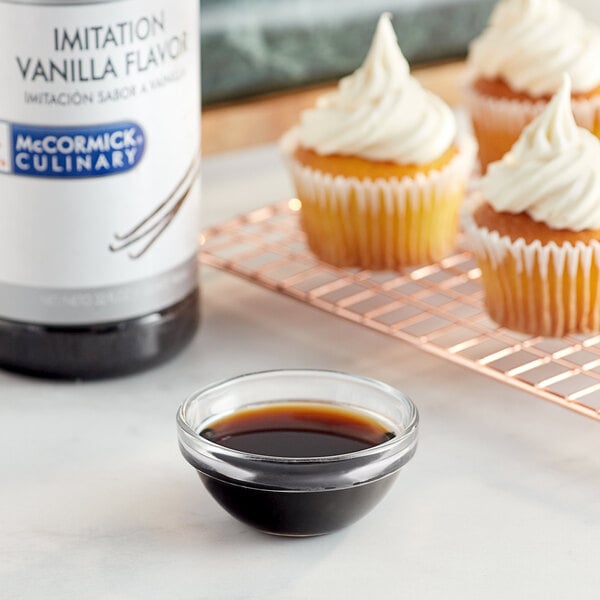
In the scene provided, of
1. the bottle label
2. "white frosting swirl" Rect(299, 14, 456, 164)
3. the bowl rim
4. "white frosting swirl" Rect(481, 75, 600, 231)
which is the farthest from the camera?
"white frosting swirl" Rect(299, 14, 456, 164)

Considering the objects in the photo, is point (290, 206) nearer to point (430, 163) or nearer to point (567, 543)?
point (430, 163)

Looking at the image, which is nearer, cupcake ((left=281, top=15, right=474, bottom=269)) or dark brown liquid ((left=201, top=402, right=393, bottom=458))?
dark brown liquid ((left=201, top=402, right=393, bottom=458))

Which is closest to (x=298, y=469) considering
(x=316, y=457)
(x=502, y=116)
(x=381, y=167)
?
(x=316, y=457)

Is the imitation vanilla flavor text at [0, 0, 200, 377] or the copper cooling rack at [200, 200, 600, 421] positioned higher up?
the imitation vanilla flavor text at [0, 0, 200, 377]

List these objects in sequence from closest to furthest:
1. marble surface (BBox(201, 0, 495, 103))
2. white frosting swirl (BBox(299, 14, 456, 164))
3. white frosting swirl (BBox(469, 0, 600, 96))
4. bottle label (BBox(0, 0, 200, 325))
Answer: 1. bottle label (BBox(0, 0, 200, 325))
2. white frosting swirl (BBox(299, 14, 456, 164))
3. white frosting swirl (BBox(469, 0, 600, 96))
4. marble surface (BBox(201, 0, 495, 103))

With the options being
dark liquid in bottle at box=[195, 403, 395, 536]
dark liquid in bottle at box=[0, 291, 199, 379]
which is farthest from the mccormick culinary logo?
dark liquid in bottle at box=[195, 403, 395, 536]

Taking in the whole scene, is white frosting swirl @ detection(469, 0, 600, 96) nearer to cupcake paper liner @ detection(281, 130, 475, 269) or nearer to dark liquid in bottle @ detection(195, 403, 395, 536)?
cupcake paper liner @ detection(281, 130, 475, 269)

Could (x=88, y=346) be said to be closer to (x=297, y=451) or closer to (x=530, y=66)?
(x=297, y=451)

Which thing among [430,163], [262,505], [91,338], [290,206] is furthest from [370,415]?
[290,206]

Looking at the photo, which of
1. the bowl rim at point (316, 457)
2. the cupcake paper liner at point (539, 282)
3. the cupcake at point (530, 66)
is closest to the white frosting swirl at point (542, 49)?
the cupcake at point (530, 66)
